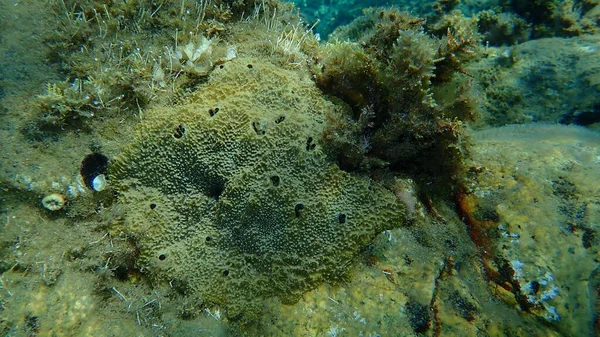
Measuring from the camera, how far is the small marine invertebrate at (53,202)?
266cm

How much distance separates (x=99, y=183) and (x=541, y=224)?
4054 mm

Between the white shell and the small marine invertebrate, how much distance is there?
0.27 meters

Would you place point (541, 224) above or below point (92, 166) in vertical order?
above

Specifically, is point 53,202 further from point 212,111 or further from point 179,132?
point 212,111

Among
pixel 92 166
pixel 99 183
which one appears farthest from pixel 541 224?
pixel 92 166

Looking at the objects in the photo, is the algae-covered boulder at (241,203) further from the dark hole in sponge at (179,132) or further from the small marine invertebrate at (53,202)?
the small marine invertebrate at (53,202)

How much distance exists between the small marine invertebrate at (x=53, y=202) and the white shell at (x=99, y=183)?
270 mm

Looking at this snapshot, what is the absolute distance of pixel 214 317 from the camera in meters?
2.54

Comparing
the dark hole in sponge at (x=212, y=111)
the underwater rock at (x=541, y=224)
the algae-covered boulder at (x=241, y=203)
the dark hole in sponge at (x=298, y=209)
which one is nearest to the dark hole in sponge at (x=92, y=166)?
the algae-covered boulder at (x=241, y=203)

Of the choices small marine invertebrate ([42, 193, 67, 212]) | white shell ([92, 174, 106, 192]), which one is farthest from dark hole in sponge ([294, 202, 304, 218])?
small marine invertebrate ([42, 193, 67, 212])

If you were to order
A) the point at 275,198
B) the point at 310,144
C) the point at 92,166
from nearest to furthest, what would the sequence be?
the point at 275,198 < the point at 310,144 < the point at 92,166

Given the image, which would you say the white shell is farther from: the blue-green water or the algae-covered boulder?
the algae-covered boulder

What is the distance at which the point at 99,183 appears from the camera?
281 cm

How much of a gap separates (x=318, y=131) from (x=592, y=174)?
2.70 meters
